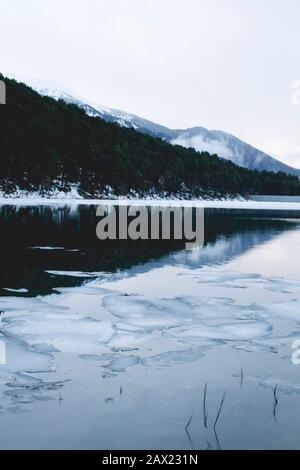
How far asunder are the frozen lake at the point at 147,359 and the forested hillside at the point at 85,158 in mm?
85224

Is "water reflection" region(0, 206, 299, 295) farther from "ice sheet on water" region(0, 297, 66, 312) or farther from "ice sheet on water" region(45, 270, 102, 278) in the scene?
"ice sheet on water" region(0, 297, 66, 312)

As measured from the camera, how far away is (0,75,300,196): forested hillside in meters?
106

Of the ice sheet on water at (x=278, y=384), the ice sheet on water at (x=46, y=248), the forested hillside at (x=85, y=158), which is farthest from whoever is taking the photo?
the forested hillside at (x=85, y=158)

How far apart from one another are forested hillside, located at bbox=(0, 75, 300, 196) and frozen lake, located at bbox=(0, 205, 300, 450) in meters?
85.2

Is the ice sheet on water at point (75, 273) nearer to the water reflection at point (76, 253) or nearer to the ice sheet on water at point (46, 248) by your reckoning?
the water reflection at point (76, 253)

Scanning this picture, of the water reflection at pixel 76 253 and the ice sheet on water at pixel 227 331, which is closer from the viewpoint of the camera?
the ice sheet on water at pixel 227 331

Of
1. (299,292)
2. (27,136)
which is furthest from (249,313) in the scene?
(27,136)

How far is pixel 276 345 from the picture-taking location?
8.98 meters

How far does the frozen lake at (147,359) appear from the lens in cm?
571

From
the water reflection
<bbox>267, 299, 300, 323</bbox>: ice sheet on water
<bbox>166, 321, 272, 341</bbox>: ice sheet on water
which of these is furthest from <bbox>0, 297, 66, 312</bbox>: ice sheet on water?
<bbox>267, 299, 300, 323</bbox>: ice sheet on water

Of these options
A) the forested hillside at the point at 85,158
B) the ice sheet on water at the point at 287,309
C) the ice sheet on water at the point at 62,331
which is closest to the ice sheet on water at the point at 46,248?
the ice sheet on water at the point at 62,331

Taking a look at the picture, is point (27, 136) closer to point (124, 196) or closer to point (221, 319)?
point (124, 196)

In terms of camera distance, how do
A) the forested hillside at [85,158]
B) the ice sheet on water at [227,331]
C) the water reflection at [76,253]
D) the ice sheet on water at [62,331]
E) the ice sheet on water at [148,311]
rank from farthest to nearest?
the forested hillside at [85,158] → the water reflection at [76,253] → the ice sheet on water at [148,311] → the ice sheet on water at [227,331] → the ice sheet on water at [62,331]

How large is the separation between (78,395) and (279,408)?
2.55m
